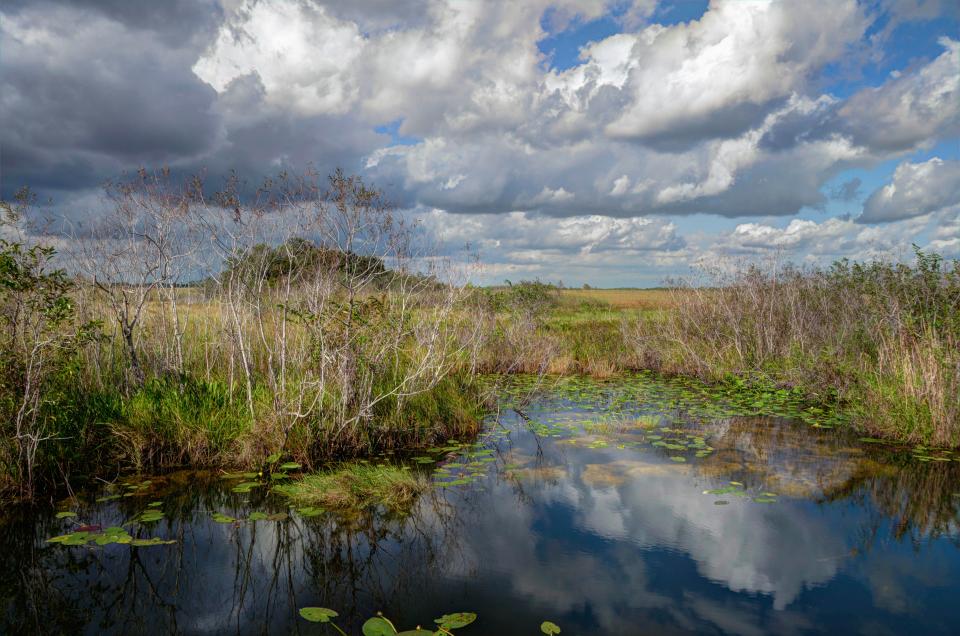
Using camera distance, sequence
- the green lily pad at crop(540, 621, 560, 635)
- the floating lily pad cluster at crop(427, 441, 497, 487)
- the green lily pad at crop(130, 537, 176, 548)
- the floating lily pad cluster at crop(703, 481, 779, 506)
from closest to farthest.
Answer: the green lily pad at crop(540, 621, 560, 635) < the green lily pad at crop(130, 537, 176, 548) < the floating lily pad cluster at crop(703, 481, 779, 506) < the floating lily pad cluster at crop(427, 441, 497, 487)

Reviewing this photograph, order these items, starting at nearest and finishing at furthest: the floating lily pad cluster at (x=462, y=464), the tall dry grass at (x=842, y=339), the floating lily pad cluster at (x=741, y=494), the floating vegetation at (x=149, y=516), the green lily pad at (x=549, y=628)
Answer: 1. the green lily pad at (x=549, y=628)
2. the floating vegetation at (x=149, y=516)
3. the floating lily pad cluster at (x=741, y=494)
4. the floating lily pad cluster at (x=462, y=464)
5. the tall dry grass at (x=842, y=339)

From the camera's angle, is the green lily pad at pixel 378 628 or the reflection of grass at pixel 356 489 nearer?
the green lily pad at pixel 378 628

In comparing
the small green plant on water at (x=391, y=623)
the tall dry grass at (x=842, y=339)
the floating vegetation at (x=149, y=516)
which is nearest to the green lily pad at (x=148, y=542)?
the floating vegetation at (x=149, y=516)

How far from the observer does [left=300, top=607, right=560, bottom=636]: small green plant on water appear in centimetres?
387

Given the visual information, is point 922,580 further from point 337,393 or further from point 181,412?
point 181,412

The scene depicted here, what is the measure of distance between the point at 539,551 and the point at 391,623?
1.79 m

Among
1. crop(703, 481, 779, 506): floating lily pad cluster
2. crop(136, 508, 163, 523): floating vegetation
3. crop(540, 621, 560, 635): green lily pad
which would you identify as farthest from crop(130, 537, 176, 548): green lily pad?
crop(703, 481, 779, 506): floating lily pad cluster

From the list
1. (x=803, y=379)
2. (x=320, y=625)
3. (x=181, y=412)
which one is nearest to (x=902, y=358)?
(x=803, y=379)

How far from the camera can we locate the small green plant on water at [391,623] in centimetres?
387

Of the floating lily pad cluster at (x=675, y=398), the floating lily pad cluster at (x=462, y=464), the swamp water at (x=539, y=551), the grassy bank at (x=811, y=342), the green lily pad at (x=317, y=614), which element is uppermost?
the grassy bank at (x=811, y=342)

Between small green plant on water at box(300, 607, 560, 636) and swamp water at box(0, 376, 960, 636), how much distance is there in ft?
0.32

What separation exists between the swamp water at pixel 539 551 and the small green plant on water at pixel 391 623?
98 millimetres

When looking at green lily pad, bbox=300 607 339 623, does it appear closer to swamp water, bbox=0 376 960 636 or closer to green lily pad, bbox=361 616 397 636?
swamp water, bbox=0 376 960 636

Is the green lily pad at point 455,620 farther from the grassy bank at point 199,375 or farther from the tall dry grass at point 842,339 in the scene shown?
the tall dry grass at point 842,339
